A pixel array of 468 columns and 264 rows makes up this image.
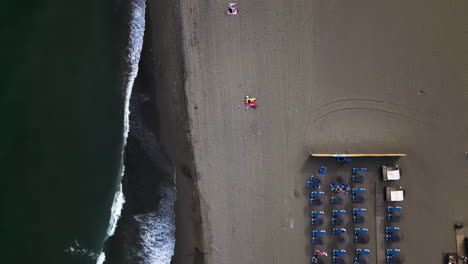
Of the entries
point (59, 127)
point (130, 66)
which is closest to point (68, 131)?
point (59, 127)

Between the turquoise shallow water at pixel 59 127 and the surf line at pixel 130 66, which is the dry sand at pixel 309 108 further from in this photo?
the turquoise shallow water at pixel 59 127

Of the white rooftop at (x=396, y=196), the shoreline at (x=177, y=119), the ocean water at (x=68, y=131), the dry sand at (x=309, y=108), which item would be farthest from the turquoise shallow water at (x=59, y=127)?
the white rooftop at (x=396, y=196)

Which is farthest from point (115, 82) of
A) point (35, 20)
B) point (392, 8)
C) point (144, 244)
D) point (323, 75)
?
point (392, 8)

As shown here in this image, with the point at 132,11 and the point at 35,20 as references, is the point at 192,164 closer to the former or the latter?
the point at 132,11

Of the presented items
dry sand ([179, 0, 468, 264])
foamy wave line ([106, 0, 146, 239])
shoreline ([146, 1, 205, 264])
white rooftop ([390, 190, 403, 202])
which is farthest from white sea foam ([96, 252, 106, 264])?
white rooftop ([390, 190, 403, 202])

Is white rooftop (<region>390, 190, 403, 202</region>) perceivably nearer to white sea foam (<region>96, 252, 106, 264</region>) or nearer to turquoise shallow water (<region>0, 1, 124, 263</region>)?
turquoise shallow water (<region>0, 1, 124, 263</region>)
